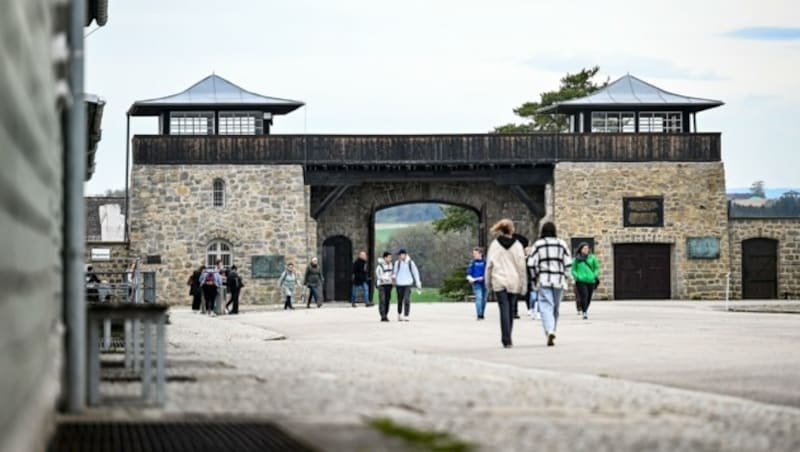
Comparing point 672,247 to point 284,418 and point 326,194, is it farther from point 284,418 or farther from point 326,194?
point 284,418

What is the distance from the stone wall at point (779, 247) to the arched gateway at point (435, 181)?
27.9 inches

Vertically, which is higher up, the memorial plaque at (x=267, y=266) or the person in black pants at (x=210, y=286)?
the memorial plaque at (x=267, y=266)

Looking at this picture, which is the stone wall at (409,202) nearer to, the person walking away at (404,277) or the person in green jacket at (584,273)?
the person walking away at (404,277)

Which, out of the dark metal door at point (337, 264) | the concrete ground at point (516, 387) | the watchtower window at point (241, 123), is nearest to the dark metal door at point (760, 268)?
the dark metal door at point (337, 264)

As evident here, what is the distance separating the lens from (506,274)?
20.1 m

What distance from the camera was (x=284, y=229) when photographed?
2110 inches

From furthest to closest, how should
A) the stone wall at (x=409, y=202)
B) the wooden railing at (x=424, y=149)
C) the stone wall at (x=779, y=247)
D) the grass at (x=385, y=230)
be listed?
the grass at (x=385, y=230) < the stone wall at (x=409, y=202) < the stone wall at (x=779, y=247) < the wooden railing at (x=424, y=149)

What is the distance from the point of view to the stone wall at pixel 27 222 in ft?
17.8

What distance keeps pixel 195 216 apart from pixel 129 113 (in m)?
5.81

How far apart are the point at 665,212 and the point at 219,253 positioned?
13.9 metres

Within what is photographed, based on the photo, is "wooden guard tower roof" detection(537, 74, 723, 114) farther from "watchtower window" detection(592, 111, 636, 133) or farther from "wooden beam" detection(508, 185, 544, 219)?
"wooden beam" detection(508, 185, 544, 219)

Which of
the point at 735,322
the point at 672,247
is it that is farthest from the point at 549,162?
the point at 735,322

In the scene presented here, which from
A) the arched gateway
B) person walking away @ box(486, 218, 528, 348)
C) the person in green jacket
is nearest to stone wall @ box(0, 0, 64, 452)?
person walking away @ box(486, 218, 528, 348)

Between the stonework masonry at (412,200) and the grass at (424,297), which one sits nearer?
the stonework masonry at (412,200)
